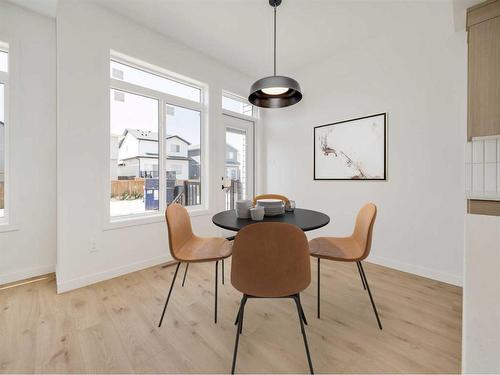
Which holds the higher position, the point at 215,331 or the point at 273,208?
the point at 273,208

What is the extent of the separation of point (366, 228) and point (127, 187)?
8.55 feet

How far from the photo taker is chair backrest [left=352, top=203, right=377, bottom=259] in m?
1.62

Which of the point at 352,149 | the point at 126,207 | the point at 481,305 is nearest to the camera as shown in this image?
the point at 481,305

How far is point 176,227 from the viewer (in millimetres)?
1799

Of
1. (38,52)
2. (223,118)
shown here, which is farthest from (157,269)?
(38,52)

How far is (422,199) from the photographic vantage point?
2506 millimetres

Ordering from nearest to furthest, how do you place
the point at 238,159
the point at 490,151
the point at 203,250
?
1. the point at 203,250
2. the point at 490,151
3. the point at 238,159

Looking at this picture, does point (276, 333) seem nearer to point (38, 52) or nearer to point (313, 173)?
point (313, 173)

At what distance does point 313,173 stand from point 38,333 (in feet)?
11.1

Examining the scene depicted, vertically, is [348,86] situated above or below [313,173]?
above

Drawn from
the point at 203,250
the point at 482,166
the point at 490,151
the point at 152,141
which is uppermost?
the point at 152,141

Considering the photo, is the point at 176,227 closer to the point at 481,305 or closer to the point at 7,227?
the point at 481,305

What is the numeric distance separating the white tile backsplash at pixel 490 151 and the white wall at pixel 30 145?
14.3ft

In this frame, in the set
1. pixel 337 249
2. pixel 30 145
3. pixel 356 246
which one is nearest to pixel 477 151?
pixel 356 246
